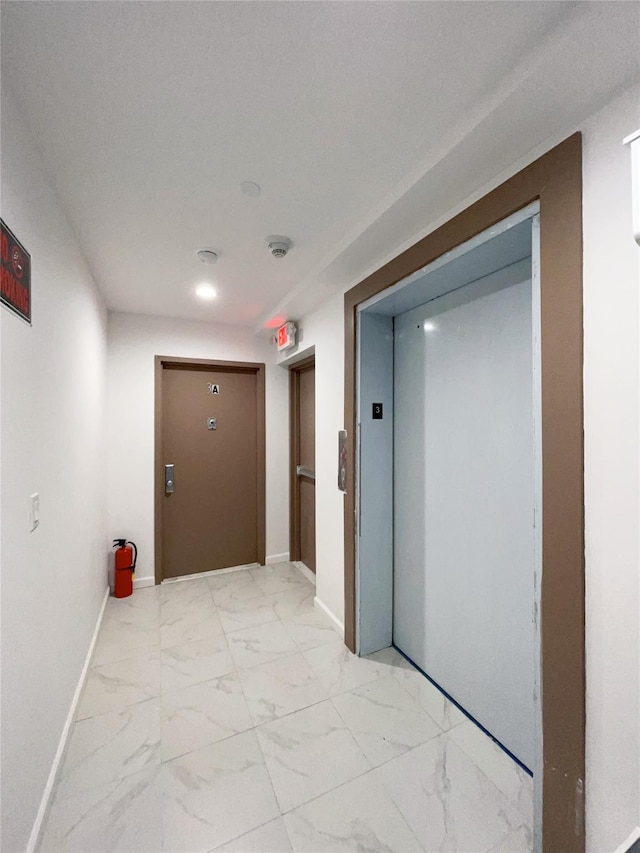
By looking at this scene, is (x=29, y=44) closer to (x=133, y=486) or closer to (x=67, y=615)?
(x=67, y=615)

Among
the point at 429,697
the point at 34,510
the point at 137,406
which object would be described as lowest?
the point at 429,697

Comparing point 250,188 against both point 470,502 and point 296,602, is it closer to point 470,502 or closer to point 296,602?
point 470,502

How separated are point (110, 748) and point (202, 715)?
39 centimetres

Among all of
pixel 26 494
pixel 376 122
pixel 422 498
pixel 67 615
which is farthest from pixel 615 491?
pixel 67 615

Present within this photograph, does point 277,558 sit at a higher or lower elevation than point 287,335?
lower

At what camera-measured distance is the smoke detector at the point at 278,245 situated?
1846 mm

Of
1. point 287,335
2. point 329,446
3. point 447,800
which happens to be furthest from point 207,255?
point 447,800

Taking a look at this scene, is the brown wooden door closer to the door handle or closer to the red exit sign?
the door handle

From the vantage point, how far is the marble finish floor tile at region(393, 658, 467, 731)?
5.55 ft

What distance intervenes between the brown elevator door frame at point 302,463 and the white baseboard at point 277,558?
0.07 m

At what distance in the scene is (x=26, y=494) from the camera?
1134 mm

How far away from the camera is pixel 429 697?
1.83 meters

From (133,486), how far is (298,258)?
7.84 ft

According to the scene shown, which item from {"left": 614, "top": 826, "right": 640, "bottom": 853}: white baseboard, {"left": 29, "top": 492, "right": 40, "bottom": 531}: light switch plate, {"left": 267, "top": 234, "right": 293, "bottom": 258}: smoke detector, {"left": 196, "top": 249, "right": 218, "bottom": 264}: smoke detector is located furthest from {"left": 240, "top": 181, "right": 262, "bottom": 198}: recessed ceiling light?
{"left": 614, "top": 826, "right": 640, "bottom": 853}: white baseboard
